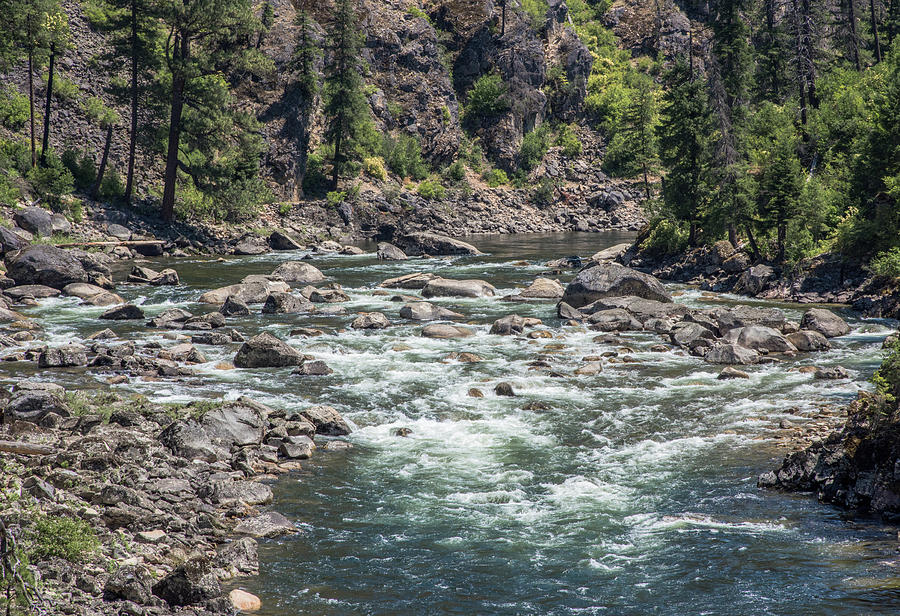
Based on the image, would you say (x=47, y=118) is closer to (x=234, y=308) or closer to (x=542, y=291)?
(x=234, y=308)

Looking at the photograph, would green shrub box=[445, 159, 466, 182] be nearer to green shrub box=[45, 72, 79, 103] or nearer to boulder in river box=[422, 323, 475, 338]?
green shrub box=[45, 72, 79, 103]

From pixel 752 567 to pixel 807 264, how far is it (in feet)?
96.7

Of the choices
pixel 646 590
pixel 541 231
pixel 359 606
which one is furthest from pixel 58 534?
pixel 541 231

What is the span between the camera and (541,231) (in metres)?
80.4

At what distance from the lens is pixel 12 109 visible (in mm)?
55031

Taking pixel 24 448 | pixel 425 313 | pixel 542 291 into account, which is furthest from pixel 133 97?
pixel 24 448

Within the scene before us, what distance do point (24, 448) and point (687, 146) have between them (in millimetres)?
39353

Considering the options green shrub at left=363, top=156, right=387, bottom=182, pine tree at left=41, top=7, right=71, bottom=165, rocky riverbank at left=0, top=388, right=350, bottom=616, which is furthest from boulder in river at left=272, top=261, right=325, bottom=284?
green shrub at left=363, top=156, right=387, bottom=182

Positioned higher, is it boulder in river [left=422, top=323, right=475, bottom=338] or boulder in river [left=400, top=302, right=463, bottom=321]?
boulder in river [left=400, top=302, right=463, bottom=321]

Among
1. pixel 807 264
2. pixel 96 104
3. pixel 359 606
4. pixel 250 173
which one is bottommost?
pixel 359 606

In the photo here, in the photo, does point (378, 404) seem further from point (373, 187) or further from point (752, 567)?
point (373, 187)

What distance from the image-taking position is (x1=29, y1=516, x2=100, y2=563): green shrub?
9.34 meters

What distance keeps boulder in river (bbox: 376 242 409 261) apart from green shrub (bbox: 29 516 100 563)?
43.2 m

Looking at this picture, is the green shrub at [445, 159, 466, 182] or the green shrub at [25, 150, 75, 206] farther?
the green shrub at [445, 159, 466, 182]
